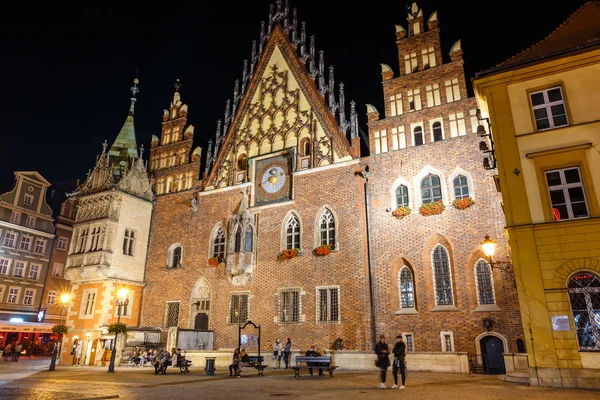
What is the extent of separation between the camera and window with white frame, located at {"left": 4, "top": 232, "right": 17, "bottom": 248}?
38.3 m

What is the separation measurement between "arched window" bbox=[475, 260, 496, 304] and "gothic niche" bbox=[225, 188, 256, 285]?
40.1 feet

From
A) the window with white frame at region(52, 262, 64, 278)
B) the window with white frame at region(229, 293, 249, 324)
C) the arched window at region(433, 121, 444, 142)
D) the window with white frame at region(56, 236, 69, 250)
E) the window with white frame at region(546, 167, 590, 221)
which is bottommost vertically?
the window with white frame at region(229, 293, 249, 324)

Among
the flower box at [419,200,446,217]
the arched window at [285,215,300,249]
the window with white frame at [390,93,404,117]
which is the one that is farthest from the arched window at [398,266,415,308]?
the window with white frame at [390,93,404,117]

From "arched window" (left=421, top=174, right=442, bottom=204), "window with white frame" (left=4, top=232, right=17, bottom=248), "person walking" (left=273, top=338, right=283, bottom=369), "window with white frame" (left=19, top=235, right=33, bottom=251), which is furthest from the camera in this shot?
"window with white frame" (left=19, top=235, right=33, bottom=251)

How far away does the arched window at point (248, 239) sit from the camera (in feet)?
82.4

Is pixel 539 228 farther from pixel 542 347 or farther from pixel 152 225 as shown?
pixel 152 225

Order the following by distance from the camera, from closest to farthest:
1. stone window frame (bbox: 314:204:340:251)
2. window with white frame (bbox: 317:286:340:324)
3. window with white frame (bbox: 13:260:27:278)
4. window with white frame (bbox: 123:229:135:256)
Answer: window with white frame (bbox: 317:286:340:324) → stone window frame (bbox: 314:204:340:251) → window with white frame (bbox: 123:229:135:256) → window with white frame (bbox: 13:260:27:278)

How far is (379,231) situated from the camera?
72.0 feet

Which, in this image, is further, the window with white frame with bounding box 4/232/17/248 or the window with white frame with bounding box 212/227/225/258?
the window with white frame with bounding box 4/232/17/248

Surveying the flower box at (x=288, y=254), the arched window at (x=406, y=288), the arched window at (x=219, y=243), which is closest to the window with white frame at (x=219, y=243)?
the arched window at (x=219, y=243)

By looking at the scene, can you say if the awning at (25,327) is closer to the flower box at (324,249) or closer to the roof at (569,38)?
the flower box at (324,249)

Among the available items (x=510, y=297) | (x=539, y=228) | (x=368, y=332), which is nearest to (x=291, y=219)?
(x=368, y=332)

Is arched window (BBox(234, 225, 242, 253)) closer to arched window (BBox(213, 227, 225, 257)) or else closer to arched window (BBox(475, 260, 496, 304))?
arched window (BBox(213, 227, 225, 257))

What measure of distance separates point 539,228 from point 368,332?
9.81m
